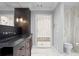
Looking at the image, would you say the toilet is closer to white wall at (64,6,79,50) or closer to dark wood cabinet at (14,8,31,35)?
white wall at (64,6,79,50)

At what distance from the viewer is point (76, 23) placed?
23.1ft

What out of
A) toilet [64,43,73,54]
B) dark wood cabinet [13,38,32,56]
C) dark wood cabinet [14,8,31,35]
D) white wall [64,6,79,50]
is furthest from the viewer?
dark wood cabinet [14,8,31,35]

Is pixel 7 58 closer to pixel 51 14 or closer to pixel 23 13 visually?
pixel 23 13

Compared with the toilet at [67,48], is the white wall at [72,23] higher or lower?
higher

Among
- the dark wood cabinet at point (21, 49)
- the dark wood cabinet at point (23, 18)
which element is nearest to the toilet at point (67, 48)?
the dark wood cabinet at point (21, 49)

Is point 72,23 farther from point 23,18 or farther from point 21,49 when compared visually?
point 21,49

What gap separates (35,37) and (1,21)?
8.05 feet

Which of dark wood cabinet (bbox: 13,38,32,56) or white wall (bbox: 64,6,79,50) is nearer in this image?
dark wood cabinet (bbox: 13,38,32,56)

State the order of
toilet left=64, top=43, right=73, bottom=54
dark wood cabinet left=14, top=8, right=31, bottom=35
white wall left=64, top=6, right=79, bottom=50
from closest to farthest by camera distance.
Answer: toilet left=64, top=43, right=73, bottom=54, white wall left=64, top=6, right=79, bottom=50, dark wood cabinet left=14, top=8, right=31, bottom=35

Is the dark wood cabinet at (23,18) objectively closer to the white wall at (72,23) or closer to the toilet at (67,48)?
the white wall at (72,23)

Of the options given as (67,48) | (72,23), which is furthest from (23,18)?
(67,48)

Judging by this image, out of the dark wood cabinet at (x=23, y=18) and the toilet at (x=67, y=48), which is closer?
the toilet at (x=67, y=48)

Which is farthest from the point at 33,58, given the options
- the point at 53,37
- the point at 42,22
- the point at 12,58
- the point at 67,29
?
the point at 42,22

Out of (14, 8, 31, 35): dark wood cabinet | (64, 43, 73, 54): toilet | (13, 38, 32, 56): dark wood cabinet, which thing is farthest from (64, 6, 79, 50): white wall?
(13, 38, 32, 56): dark wood cabinet
